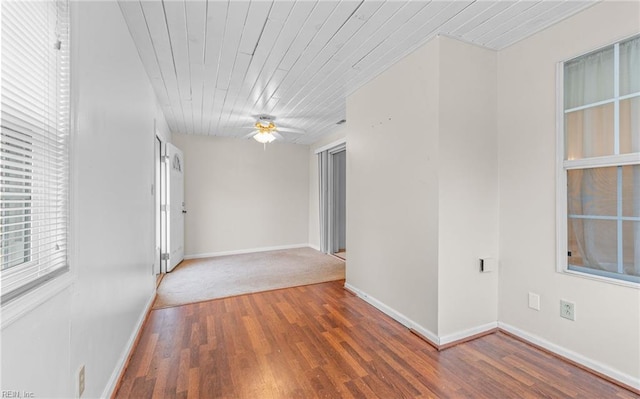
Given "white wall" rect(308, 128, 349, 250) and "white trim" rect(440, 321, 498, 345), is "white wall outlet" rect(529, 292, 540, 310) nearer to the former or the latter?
"white trim" rect(440, 321, 498, 345)

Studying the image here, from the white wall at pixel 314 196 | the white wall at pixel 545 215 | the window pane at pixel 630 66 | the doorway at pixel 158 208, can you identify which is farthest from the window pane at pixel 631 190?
the doorway at pixel 158 208

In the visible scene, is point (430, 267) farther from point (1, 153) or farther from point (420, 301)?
point (1, 153)

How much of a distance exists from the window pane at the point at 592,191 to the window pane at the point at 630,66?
50 centimetres

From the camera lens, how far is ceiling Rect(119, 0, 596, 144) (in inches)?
67.6

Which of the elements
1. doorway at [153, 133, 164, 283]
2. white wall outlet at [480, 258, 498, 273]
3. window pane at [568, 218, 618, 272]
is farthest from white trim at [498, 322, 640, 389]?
doorway at [153, 133, 164, 283]

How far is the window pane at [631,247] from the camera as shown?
62.9 inches

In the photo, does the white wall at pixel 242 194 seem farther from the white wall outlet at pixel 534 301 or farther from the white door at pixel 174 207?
the white wall outlet at pixel 534 301

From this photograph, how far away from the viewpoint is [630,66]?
1604mm

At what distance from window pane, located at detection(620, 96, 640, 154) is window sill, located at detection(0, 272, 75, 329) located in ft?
9.81

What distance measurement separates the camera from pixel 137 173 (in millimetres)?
2137

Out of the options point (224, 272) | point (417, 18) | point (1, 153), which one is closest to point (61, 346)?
point (1, 153)

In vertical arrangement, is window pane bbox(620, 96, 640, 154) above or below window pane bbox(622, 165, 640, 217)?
above

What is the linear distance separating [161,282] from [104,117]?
9.15 ft

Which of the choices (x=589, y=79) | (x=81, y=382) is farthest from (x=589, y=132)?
(x=81, y=382)
